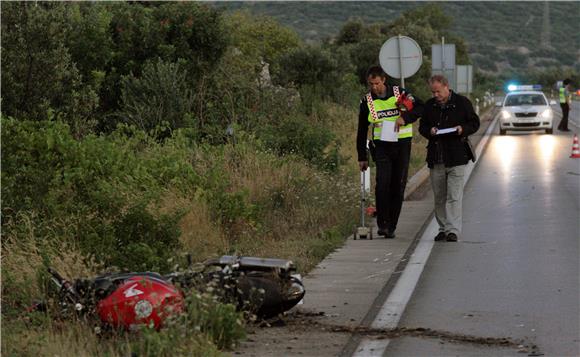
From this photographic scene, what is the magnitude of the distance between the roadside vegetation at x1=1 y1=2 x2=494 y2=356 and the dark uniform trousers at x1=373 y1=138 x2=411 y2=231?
605mm

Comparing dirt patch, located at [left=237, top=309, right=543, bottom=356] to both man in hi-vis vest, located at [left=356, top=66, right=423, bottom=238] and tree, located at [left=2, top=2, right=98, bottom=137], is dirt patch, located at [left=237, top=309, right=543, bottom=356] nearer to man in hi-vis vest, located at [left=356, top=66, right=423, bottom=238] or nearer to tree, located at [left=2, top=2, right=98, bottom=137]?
man in hi-vis vest, located at [left=356, top=66, right=423, bottom=238]

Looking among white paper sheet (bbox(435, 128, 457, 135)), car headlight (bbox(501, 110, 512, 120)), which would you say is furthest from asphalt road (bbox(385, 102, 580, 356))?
car headlight (bbox(501, 110, 512, 120))

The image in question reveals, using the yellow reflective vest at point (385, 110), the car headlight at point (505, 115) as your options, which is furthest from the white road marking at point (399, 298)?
the car headlight at point (505, 115)

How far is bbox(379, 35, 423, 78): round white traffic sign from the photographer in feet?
74.6

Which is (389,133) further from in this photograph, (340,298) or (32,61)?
(32,61)

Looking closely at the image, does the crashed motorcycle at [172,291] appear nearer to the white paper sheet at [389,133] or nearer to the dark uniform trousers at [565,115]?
the white paper sheet at [389,133]

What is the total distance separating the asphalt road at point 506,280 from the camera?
8859 mm

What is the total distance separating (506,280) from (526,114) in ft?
102

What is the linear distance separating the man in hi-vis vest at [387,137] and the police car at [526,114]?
90.8 ft

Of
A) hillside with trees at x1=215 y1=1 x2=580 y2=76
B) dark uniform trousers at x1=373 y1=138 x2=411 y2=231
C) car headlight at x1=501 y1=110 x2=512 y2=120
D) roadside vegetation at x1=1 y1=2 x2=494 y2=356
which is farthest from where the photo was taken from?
hillside with trees at x1=215 y1=1 x2=580 y2=76

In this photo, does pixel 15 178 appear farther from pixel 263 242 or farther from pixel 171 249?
pixel 263 242

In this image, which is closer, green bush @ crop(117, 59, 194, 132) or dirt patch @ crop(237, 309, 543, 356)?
dirt patch @ crop(237, 309, 543, 356)

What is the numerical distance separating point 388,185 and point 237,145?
339 cm

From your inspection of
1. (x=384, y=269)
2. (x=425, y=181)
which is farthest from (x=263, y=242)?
(x=425, y=181)
